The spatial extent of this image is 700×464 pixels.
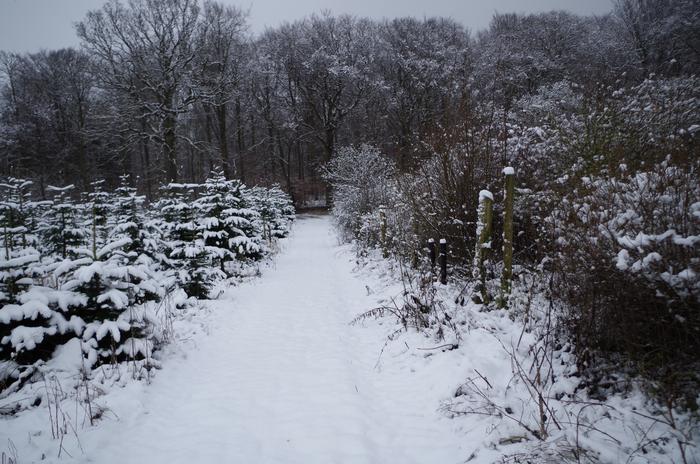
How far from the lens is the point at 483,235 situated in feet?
15.8

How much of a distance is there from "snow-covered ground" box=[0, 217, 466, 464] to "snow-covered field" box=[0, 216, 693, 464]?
1 cm

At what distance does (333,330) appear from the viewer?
5.65m

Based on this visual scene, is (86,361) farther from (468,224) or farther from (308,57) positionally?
(308,57)

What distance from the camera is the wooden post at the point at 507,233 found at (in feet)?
14.9

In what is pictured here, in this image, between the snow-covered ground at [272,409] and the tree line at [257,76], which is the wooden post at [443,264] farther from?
the tree line at [257,76]

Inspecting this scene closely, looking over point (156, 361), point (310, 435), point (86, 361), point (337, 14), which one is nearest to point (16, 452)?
point (86, 361)

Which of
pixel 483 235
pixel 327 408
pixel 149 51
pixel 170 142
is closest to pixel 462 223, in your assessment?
pixel 483 235

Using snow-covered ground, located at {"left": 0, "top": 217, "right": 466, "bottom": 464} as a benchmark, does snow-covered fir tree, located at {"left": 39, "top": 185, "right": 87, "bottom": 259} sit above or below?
above

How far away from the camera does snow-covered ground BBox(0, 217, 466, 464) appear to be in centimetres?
287

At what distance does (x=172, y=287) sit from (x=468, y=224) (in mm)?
6239

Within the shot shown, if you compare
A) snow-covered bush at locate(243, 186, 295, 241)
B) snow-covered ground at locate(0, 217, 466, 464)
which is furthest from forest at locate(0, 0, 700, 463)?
snow-covered ground at locate(0, 217, 466, 464)

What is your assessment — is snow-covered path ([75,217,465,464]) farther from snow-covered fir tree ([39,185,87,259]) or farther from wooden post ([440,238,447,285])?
snow-covered fir tree ([39,185,87,259])

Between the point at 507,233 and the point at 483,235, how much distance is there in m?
0.32

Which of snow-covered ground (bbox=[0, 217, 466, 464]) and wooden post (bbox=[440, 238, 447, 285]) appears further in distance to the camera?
wooden post (bbox=[440, 238, 447, 285])
